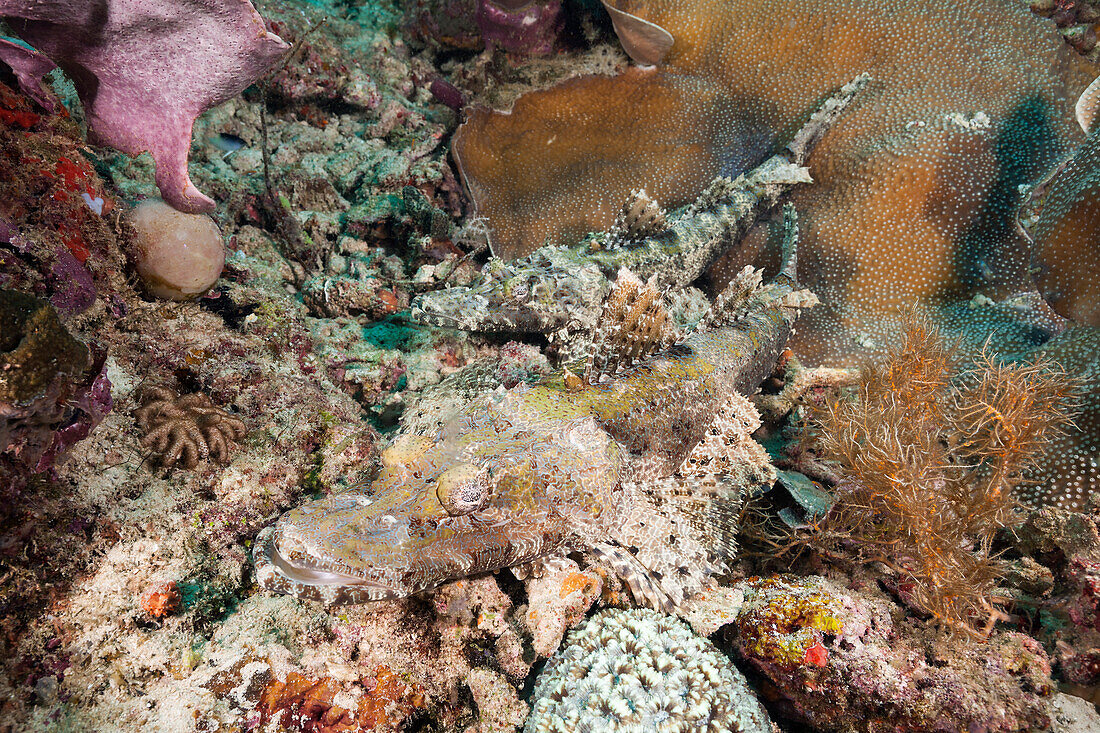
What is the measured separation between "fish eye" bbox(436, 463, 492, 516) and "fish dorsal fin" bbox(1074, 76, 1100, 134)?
253 inches

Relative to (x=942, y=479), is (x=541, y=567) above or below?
below

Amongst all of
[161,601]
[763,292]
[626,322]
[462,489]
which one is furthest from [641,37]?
[161,601]

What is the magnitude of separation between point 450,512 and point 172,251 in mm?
2713

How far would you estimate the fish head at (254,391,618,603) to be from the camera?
2.12 meters

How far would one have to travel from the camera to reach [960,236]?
4.92 m

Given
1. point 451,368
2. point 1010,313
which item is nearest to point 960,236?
point 1010,313

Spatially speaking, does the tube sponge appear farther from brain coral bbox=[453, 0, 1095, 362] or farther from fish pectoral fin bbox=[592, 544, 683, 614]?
fish pectoral fin bbox=[592, 544, 683, 614]

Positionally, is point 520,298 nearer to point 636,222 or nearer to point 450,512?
point 636,222

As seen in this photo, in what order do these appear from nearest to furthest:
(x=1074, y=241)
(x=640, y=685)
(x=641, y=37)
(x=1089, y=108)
Answer: (x=640, y=685), (x=1074, y=241), (x=1089, y=108), (x=641, y=37)

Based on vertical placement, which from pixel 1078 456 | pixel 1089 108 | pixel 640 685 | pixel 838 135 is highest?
pixel 1089 108

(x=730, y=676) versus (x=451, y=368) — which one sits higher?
(x=730, y=676)

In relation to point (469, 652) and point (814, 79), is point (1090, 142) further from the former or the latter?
point (469, 652)

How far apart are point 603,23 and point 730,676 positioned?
25.1 feet

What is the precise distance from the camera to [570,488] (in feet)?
8.87
